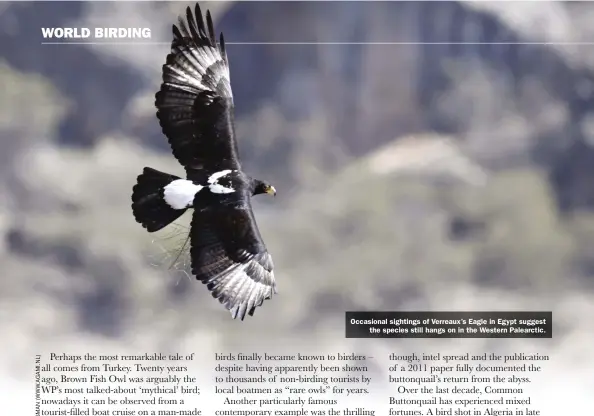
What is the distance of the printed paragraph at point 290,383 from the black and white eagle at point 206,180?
0.28 meters

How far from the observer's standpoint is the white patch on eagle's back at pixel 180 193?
4.19 meters

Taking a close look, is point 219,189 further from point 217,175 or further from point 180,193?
point 180,193

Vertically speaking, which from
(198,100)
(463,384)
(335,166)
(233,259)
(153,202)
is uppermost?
(198,100)

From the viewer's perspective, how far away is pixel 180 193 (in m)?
4.19

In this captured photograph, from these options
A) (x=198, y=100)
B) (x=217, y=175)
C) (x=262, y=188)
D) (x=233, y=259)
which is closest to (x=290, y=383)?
(x=233, y=259)

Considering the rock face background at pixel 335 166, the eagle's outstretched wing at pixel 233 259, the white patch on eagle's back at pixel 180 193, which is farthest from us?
the rock face background at pixel 335 166

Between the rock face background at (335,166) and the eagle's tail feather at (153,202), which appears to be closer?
the eagle's tail feather at (153,202)

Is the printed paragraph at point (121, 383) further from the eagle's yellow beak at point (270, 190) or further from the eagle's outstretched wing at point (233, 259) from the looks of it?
the eagle's yellow beak at point (270, 190)

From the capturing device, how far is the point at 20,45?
432cm

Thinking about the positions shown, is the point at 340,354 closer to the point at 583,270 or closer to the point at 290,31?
the point at 583,270

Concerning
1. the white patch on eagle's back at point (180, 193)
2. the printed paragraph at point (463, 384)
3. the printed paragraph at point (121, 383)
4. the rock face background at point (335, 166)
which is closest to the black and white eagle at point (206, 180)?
the white patch on eagle's back at point (180, 193)

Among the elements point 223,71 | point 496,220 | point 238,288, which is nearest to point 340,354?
point 238,288

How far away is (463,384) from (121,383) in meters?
1.54

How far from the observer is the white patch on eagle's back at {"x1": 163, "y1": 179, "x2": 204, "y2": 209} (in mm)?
4188
